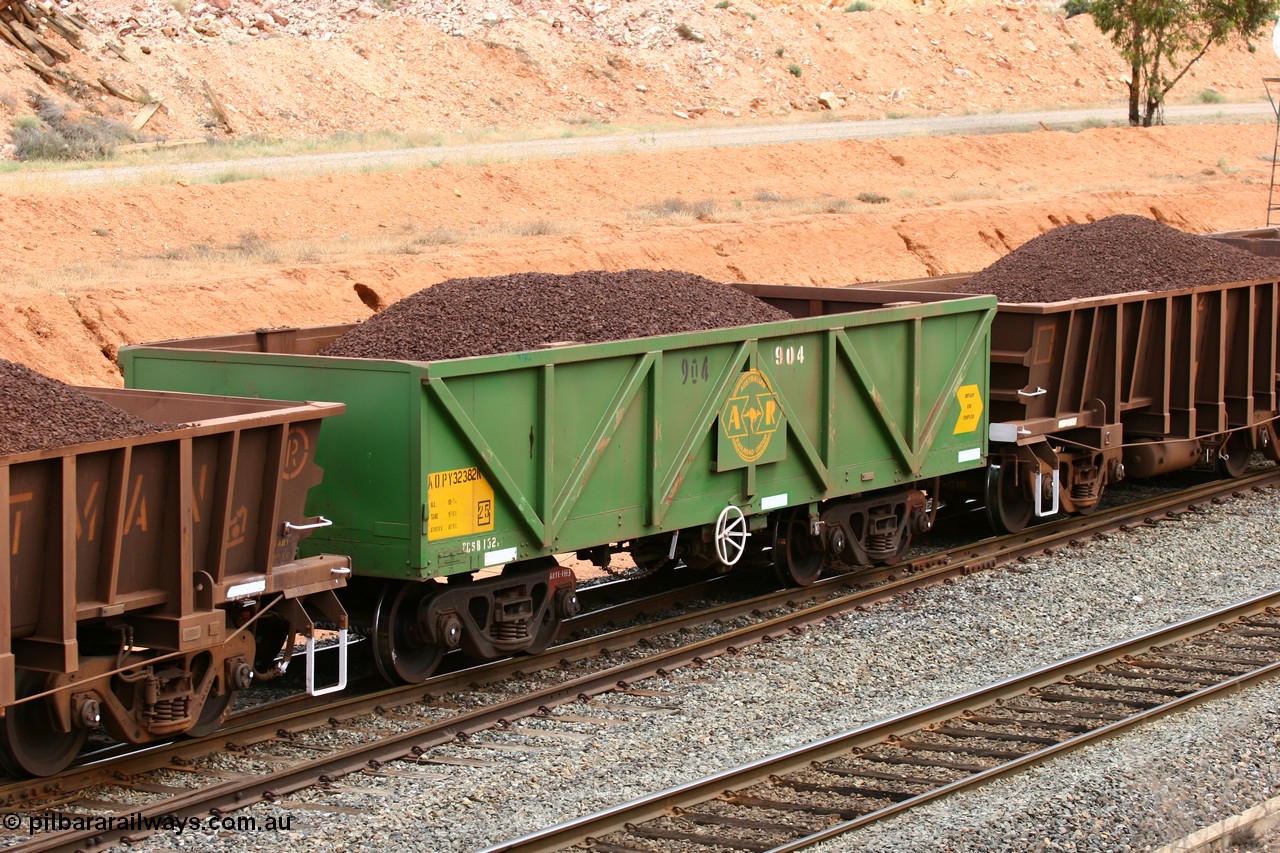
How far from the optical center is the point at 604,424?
36.2 feet

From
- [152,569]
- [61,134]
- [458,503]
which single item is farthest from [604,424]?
[61,134]

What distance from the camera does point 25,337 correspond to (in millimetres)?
20969

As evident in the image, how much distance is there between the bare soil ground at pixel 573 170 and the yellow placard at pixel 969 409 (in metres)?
12.0

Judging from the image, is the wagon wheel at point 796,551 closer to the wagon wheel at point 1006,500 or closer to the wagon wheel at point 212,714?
the wagon wheel at point 1006,500

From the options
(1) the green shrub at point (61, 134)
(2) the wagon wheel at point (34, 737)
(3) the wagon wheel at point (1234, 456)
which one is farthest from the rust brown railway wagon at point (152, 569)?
(1) the green shrub at point (61, 134)

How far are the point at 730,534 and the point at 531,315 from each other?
2334 mm

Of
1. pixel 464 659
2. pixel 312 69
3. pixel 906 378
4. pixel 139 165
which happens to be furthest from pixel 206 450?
pixel 312 69

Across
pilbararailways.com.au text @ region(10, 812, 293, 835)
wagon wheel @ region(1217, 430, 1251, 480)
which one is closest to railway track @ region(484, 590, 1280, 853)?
pilbararailways.com.au text @ region(10, 812, 293, 835)

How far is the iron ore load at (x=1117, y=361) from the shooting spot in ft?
48.9

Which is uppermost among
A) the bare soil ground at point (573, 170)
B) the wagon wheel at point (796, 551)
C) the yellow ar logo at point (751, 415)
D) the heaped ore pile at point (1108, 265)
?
the bare soil ground at point (573, 170)

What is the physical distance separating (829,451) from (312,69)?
147 ft

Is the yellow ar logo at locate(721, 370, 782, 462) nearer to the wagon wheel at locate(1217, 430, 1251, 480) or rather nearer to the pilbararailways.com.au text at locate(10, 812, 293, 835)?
the pilbararailways.com.au text at locate(10, 812, 293, 835)

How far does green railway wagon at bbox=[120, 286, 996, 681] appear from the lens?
32.8 ft

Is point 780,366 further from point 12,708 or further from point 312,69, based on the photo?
point 312,69
